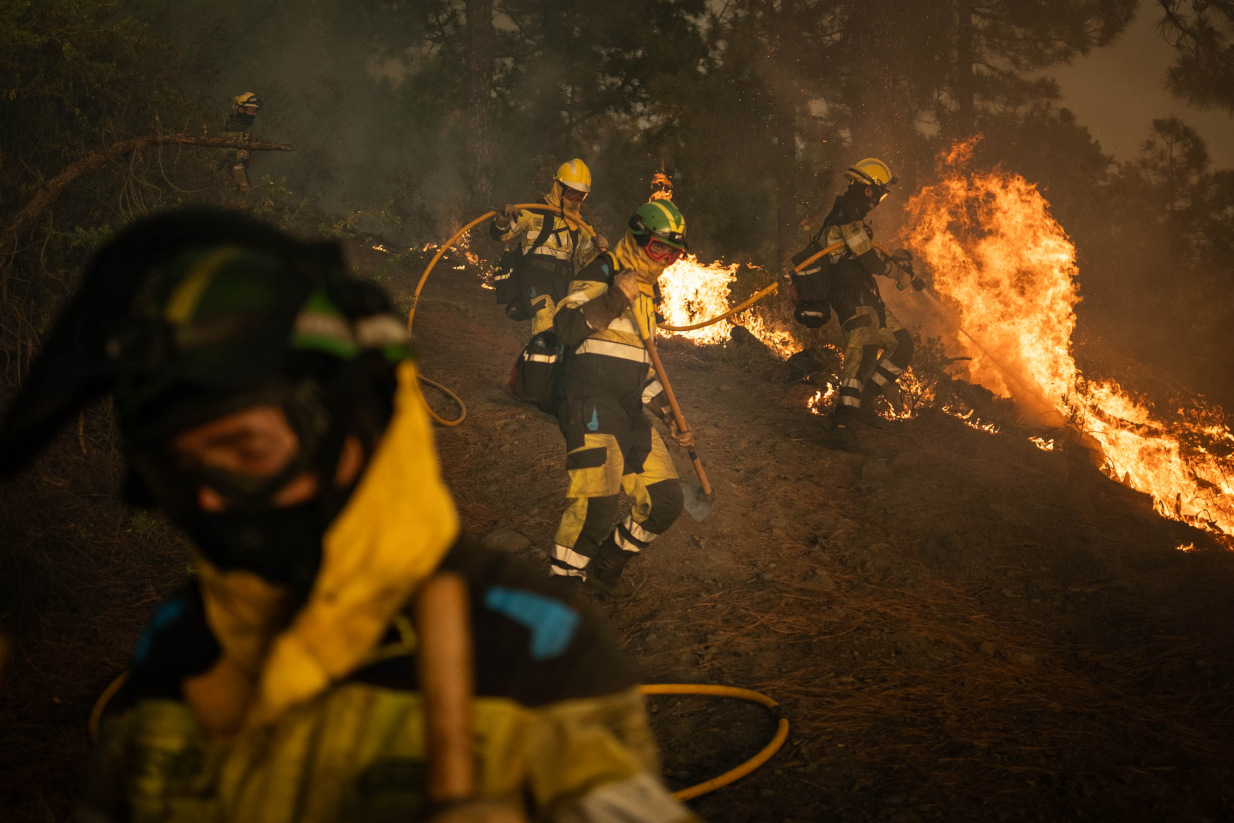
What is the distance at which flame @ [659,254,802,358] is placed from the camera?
12.1 m

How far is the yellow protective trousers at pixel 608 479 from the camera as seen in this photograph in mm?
4719

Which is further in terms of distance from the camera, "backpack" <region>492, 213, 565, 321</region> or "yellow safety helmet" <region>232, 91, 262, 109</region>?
"yellow safety helmet" <region>232, 91, 262, 109</region>

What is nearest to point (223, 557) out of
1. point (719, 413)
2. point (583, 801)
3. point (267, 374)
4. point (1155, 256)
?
point (267, 374)

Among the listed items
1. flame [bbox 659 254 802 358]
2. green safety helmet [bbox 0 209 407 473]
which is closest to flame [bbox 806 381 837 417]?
flame [bbox 659 254 802 358]

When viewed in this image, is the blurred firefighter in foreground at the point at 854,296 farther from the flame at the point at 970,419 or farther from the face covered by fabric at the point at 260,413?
the face covered by fabric at the point at 260,413

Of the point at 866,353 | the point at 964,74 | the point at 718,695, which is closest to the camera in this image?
the point at 718,695

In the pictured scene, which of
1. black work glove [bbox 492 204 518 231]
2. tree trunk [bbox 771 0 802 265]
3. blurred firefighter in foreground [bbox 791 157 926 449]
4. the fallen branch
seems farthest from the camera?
tree trunk [bbox 771 0 802 265]

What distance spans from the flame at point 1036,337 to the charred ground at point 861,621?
5.91 ft

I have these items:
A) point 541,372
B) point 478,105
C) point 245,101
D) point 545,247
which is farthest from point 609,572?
point 478,105

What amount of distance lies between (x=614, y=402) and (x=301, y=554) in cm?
367

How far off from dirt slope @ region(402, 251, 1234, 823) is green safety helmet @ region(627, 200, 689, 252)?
8.16 ft

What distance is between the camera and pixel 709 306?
1282cm

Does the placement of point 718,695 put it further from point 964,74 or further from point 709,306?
point 964,74

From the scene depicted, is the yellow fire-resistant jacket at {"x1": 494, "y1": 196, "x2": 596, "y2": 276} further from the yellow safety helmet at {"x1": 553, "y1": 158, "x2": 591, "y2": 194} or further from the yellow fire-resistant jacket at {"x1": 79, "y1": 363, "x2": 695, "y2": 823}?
the yellow fire-resistant jacket at {"x1": 79, "y1": 363, "x2": 695, "y2": 823}
